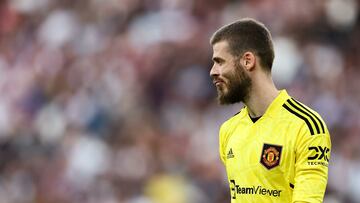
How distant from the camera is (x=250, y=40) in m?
5.03

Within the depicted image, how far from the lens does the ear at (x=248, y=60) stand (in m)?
5.02

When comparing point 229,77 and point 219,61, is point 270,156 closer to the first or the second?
point 229,77

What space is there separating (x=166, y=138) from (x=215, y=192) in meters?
1.31

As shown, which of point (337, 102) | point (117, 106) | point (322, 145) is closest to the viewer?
point (322, 145)

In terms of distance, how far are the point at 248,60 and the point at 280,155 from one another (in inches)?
20.7

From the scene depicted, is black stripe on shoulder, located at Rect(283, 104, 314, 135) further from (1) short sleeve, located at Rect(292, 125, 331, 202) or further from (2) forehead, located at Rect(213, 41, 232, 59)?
(2) forehead, located at Rect(213, 41, 232, 59)

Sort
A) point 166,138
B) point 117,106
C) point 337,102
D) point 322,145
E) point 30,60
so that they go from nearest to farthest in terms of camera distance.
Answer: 1. point 322,145
2. point 337,102
3. point 166,138
4. point 117,106
5. point 30,60

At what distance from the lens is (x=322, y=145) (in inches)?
187

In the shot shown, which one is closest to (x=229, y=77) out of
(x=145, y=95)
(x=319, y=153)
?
(x=319, y=153)

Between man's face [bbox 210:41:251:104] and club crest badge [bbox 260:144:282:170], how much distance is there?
0.31m

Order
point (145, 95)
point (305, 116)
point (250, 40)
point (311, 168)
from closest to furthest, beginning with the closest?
point (311, 168) → point (305, 116) → point (250, 40) → point (145, 95)

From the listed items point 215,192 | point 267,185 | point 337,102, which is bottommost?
point 267,185

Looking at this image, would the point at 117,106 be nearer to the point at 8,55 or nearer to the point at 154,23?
the point at 154,23

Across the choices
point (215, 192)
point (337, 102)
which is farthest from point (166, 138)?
point (337, 102)
